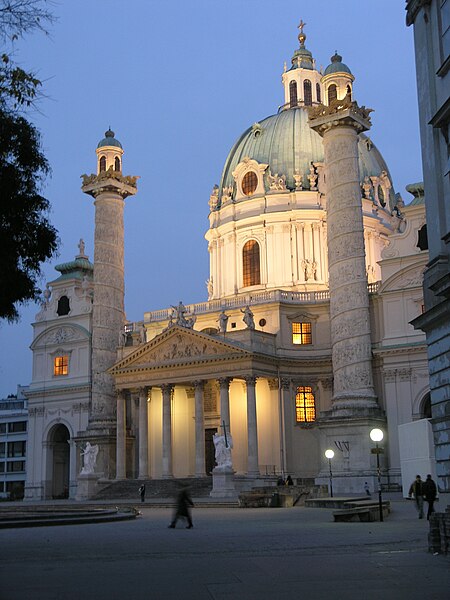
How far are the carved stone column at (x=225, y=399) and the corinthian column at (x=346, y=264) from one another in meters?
8.09

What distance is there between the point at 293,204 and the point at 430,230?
46522 mm

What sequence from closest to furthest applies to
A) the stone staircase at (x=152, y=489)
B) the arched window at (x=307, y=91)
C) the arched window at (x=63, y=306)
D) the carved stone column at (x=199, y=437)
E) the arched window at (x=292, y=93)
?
the stone staircase at (x=152, y=489), the carved stone column at (x=199, y=437), the arched window at (x=63, y=306), the arched window at (x=292, y=93), the arched window at (x=307, y=91)

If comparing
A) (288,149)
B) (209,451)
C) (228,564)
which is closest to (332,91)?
(288,149)

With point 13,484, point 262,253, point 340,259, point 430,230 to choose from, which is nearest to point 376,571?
point 430,230

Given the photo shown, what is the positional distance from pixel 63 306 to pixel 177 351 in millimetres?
15694

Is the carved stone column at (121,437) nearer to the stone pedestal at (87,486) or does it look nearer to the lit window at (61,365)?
the stone pedestal at (87,486)

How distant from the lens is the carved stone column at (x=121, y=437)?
183 feet

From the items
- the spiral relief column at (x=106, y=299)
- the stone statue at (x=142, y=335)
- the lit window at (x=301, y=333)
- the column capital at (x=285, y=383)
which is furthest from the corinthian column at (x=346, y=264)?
the spiral relief column at (x=106, y=299)

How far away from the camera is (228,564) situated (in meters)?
14.4

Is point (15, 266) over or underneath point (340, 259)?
underneath

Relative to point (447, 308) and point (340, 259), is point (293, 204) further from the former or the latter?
point (447, 308)

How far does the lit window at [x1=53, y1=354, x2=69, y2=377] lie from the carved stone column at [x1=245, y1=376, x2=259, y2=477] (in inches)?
740

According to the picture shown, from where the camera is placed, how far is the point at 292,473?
53906 mm

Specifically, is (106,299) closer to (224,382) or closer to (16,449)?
(224,382)
